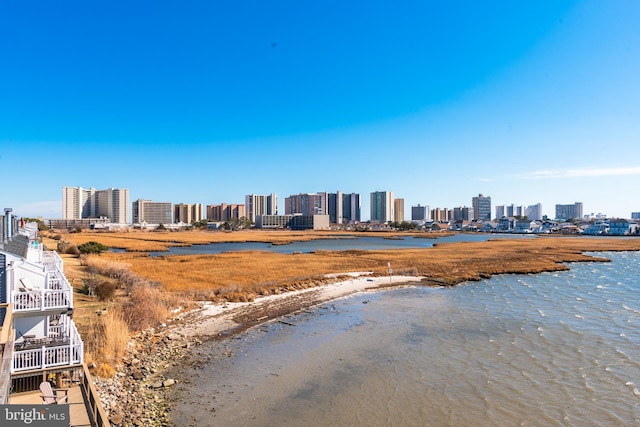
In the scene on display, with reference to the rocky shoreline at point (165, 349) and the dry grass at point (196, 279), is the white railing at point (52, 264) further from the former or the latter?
the rocky shoreline at point (165, 349)

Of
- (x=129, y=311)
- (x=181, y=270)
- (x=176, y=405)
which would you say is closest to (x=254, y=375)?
(x=176, y=405)

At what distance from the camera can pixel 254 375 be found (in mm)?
16938

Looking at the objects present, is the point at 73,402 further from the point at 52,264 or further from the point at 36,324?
the point at 52,264

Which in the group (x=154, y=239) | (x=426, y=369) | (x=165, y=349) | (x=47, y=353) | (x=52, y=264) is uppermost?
(x=52, y=264)

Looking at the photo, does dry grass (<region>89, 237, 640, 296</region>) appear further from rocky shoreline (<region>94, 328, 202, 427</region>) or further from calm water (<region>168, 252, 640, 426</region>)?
rocky shoreline (<region>94, 328, 202, 427</region>)

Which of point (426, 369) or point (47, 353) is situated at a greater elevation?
point (47, 353)

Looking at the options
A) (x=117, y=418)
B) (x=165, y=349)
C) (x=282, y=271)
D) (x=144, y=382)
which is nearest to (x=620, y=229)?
(x=282, y=271)

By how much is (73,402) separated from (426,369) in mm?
14198

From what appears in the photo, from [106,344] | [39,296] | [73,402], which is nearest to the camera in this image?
[73,402]

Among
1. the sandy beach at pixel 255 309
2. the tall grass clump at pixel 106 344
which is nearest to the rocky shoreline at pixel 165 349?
the sandy beach at pixel 255 309

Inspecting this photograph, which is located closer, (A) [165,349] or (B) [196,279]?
(A) [165,349]

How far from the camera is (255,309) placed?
28.5 meters

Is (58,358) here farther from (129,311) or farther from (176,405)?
(129,311)

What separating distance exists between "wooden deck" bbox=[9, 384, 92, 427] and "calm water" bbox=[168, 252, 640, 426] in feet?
9.16
